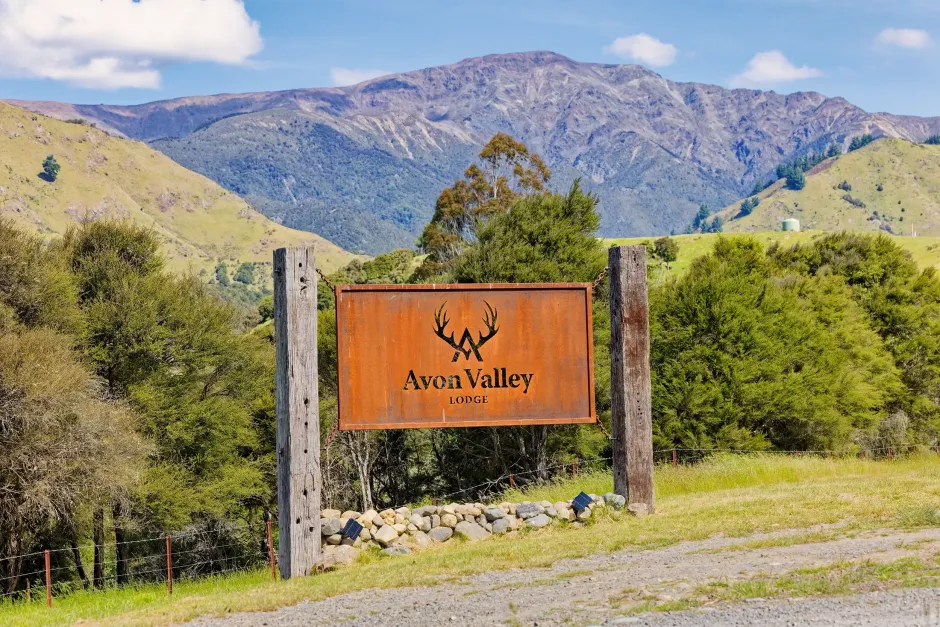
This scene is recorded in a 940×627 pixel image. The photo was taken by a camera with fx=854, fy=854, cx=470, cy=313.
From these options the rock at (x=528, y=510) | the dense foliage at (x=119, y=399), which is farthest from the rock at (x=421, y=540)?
the dense foliage at (x=119, y=399)

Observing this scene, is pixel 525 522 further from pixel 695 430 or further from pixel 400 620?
pixel 695 430

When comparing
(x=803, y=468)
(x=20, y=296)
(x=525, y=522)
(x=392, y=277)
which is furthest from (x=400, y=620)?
(x=392, y=277)

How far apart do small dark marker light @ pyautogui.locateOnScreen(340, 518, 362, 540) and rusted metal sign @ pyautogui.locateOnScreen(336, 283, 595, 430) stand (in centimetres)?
128

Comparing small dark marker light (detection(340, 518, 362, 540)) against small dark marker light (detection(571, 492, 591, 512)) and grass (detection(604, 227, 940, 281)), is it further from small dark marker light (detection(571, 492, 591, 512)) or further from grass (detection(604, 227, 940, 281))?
grass (detection(604, 227, 940, 281))

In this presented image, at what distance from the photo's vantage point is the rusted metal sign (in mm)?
11336

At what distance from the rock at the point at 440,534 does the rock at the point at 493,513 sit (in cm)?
59

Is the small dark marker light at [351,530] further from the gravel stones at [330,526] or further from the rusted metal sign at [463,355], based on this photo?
the rusted metal sign at [463,355]

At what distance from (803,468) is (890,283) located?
20.6 metres

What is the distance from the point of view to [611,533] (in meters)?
10.7

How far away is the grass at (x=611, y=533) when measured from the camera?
876 centimetres

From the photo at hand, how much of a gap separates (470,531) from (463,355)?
7.85 ft

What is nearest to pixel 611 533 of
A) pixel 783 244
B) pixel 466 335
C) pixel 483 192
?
pixel 466 335

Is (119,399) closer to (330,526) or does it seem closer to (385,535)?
(330,526)

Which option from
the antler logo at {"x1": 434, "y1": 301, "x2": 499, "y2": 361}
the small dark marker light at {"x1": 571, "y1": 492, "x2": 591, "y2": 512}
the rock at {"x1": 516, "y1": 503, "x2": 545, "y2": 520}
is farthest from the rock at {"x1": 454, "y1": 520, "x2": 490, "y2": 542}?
the antler logo at {"x1": 434, "y1": 301, "x2": 499, "y2": 361}
